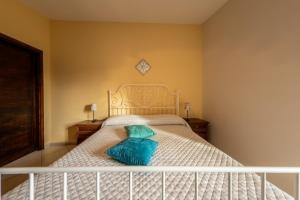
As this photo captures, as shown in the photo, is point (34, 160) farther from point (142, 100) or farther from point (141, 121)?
point (142, 100)

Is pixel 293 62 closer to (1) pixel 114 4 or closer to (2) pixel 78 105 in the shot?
(1) pixel 114 4

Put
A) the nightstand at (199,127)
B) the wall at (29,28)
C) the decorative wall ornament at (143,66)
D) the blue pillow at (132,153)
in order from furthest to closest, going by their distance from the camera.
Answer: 1. the decorative wall ornament at (143,66)
2. the nightstand at (199,127)
3. the wall at (29,28)
4. the blue pillow at (132,153)

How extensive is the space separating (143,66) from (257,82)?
1973mm

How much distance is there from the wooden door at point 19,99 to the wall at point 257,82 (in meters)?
2.89

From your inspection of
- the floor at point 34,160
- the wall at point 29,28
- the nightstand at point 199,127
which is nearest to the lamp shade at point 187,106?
the nightstand at point 199,127

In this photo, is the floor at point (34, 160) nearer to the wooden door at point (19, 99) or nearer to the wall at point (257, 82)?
the wooden door at point (19, 99)

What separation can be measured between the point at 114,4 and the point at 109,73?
1.15 metres

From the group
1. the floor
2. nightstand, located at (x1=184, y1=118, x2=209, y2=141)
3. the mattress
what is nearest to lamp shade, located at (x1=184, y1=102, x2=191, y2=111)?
nightstand, located at (x1=184, y1=118, x2=209, y2=141)

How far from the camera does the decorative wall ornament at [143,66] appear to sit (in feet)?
11.6

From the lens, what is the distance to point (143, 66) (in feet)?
11.6

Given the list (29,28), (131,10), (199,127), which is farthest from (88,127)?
(131,10)

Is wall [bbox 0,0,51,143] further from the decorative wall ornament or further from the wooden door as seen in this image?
the decorative wall ornament

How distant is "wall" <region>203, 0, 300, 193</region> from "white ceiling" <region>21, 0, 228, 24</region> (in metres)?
0.32

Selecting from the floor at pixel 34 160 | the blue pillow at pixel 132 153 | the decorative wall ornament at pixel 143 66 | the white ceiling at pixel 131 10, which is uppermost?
the white ceiling at pixel 131 10
